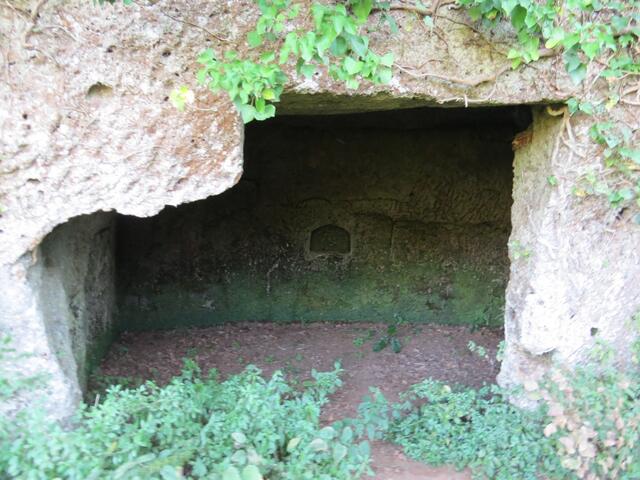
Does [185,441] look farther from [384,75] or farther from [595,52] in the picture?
[595,52]

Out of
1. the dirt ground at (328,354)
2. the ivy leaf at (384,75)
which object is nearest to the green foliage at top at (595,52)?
the ivy leaf at (384,75)

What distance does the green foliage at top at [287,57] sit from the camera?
89.1 inches

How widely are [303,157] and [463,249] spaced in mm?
1856

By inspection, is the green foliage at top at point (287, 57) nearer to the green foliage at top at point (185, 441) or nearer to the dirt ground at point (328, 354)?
the green foliage at top at point (185, 441)

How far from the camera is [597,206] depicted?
303 cm

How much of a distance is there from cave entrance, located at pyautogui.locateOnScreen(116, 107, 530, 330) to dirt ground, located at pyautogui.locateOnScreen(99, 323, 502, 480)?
28 cm

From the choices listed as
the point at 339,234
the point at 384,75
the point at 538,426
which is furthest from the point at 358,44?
the point at 339,234

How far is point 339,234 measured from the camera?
19.4 feet

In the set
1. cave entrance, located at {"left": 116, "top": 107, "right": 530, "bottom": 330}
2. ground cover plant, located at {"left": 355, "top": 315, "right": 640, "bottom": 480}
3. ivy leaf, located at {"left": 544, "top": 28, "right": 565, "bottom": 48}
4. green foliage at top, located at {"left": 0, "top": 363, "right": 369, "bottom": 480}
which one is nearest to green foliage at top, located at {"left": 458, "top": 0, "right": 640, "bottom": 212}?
ivy leaf, located at {"left": 544, "top": 28, "right": 565, "bottom": 48}

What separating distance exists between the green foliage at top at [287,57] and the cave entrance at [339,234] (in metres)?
2.90

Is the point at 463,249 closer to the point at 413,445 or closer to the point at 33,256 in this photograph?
the point at 413,445

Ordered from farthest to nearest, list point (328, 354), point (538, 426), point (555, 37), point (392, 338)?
point (392, 338)
point (328, 354)
point (538, 426)
point (555, 37)

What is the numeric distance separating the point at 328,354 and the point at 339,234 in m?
1.50

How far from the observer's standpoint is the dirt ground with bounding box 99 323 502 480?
409 centimetres
